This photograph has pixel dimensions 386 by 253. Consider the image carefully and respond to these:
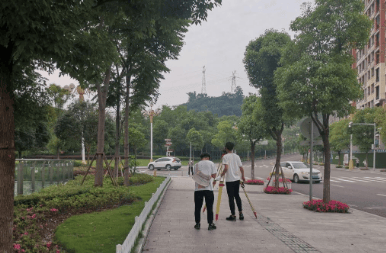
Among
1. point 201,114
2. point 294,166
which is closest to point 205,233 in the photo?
point 294,166

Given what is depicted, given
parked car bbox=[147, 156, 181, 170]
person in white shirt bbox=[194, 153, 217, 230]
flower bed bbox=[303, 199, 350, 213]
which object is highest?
person in white shirt bbox=[194, 153, 217, 230]

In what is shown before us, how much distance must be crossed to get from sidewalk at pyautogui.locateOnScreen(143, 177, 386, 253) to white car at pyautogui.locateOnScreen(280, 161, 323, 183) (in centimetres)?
1396

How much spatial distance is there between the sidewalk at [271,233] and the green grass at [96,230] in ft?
1.85

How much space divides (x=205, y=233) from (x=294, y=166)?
19.7 metres

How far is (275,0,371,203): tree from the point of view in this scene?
10617 millimetres

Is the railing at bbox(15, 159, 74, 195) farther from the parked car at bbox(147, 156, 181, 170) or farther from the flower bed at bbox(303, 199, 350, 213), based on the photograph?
the parked car at bbox(147, 156, 181, 170)

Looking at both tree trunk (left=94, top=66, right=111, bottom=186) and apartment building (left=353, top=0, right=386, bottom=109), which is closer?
tree trunk (left=94, top=66, right=111, bottom=186)

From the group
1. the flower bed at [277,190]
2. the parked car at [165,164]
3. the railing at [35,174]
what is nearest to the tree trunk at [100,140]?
the railing at [35,174]

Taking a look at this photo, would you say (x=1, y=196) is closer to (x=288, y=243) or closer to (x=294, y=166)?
(x=288, y=243)

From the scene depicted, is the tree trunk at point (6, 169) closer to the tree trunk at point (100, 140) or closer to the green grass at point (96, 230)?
the green grass at point (96, 230)

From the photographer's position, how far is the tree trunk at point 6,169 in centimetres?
434

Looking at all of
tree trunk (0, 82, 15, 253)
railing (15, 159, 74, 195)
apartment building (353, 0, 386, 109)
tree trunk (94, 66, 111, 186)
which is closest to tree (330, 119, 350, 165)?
apartment building (353, 0, 386, 109)

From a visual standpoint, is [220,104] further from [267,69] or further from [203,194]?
[203,194]

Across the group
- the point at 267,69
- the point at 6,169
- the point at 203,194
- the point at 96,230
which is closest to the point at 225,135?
the point at 267,69
